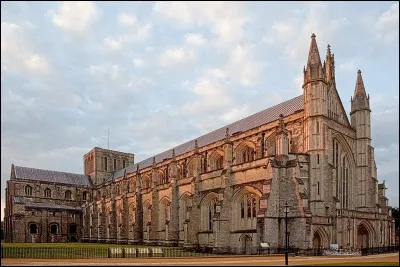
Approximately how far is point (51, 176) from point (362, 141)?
6713 centimetres

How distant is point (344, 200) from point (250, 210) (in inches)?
454

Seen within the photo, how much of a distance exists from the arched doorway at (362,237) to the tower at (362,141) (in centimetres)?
351

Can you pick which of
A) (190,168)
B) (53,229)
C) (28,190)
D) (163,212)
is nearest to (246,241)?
(190,168)

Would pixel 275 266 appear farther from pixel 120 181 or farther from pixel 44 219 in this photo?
pixel 44 219

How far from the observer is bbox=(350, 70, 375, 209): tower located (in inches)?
1977

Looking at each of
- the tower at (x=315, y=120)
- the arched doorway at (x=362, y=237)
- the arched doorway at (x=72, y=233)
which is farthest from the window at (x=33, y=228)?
the arched doorway at (x=362, y=237)

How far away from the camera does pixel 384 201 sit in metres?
55.5

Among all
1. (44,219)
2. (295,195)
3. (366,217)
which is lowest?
(44,219)

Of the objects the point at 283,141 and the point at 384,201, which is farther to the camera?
the point at 384,201

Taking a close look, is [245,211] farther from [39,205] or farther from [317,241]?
[39,205]

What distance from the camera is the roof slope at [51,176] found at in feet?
299

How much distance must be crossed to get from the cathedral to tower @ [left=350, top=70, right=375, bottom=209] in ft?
0.37

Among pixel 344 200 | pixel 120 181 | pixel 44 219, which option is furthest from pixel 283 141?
pixel 44 219

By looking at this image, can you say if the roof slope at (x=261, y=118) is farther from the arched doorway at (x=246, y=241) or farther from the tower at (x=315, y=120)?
the arched doorway at (x=246, y=241)
